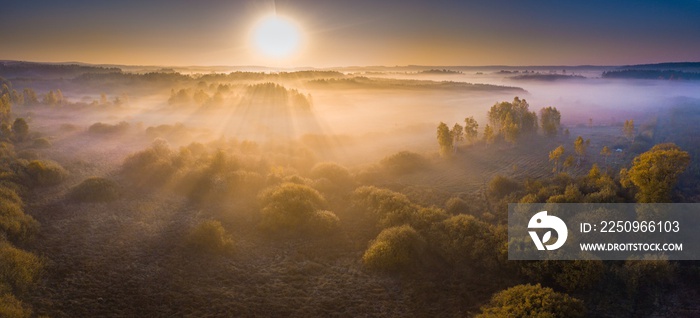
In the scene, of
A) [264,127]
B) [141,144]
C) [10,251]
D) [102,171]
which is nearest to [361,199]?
[10,251]

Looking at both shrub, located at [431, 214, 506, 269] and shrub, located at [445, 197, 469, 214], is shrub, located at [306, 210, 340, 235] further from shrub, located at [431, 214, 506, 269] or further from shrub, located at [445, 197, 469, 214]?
shrub, located at [445, 197, 469, 214]

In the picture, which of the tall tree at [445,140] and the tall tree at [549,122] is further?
the tall tree at [549,122]

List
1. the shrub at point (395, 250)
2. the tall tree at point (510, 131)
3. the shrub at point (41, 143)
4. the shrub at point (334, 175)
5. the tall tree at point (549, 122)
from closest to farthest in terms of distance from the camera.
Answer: the shrub at point (395, 250), the shrub at point (334, 175), the shrub at point (41, 143), the tall tree at point (510, 131), the tall tree at point (549, 122)

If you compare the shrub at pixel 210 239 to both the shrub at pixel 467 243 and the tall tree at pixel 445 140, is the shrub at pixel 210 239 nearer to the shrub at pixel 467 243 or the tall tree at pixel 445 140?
the shrub at pixel 467 243

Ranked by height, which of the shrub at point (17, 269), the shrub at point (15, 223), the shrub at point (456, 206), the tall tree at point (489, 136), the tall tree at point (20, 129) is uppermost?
the tall tree at point (20, 129)

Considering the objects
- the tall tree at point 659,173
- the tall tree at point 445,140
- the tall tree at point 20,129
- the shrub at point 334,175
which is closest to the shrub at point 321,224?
the shrub at point 334,175

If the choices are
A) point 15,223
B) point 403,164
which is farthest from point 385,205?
point 15,223

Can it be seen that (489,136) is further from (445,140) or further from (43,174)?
(43,174)
